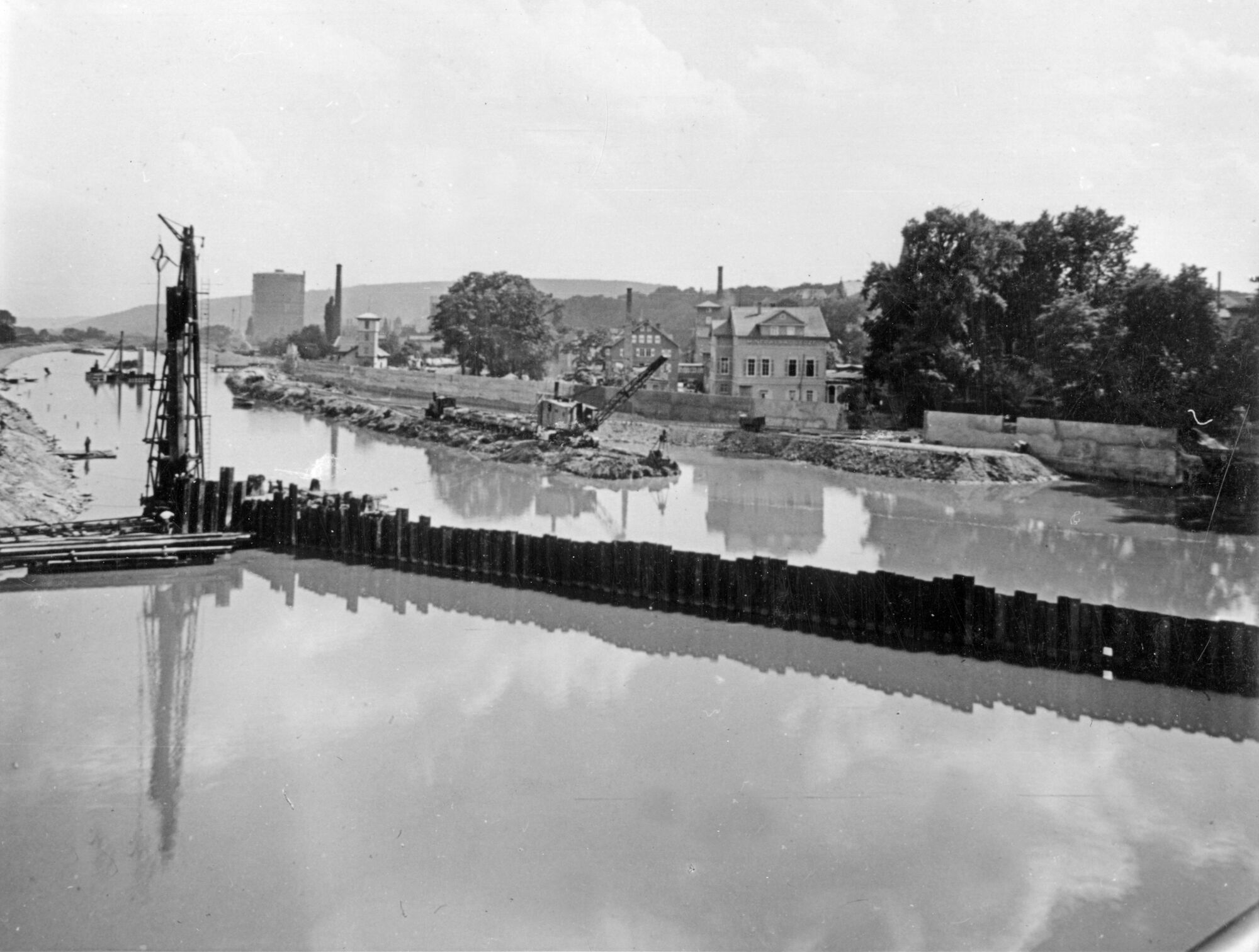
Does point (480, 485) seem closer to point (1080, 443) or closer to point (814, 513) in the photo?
point (814, 513)

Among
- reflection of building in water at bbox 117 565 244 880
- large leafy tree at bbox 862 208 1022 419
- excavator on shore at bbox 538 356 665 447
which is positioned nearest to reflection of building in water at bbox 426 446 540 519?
excavator on shore at bbox 538 356 665 447

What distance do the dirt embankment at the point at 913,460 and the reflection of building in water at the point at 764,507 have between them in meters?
1.79

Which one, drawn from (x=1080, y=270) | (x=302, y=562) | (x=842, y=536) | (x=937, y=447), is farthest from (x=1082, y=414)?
(x=302, y=562)

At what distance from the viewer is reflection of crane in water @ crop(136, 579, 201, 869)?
1027 centimetres

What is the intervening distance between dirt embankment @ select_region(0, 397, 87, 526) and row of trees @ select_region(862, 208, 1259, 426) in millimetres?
34376

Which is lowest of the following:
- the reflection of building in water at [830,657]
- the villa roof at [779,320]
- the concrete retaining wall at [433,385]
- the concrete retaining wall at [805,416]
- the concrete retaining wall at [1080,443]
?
the reflection of building in water at [830,657]

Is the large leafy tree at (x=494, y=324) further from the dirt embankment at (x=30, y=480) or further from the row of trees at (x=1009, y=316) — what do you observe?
the dirt embankment at (x=30, y=480)

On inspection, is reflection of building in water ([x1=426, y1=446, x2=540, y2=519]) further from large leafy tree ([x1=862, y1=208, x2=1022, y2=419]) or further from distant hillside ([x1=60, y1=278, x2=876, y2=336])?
distant hillside ([x1=60, y1=278, x2=876, y2=336])

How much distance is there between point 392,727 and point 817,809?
5.30m

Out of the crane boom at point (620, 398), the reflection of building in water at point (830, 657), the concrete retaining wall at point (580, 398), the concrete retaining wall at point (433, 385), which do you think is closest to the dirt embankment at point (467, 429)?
the concrete retaining wall at point (433, 385)

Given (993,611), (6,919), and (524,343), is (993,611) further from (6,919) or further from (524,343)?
(524,343)

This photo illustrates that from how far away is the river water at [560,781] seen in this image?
28.1 feet

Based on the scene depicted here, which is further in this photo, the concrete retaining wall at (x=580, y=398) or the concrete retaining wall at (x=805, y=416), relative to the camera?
the concrete retaining wall at (x=580, y=398)

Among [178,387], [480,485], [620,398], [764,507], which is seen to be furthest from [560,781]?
[620,398]
